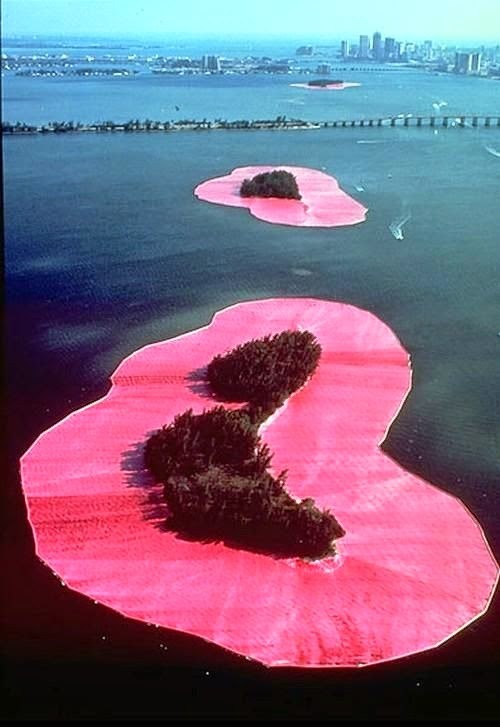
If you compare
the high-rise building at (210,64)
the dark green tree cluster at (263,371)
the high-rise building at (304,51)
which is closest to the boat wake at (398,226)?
the dark green tree cluster at (263,371)

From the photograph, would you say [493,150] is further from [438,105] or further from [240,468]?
[240,468]

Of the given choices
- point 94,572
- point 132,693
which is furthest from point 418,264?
point 132,693

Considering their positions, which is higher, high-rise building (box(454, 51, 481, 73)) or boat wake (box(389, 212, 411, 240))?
high-rise building (box(454, 51, 481, 73))

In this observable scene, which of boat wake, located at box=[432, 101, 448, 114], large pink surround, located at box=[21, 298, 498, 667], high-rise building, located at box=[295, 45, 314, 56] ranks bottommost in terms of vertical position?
large pink surround, located at box=[21, 298, 498, 667]

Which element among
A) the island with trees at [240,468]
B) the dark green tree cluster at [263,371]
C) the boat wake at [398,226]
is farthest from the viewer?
the boat wake at [398,226]

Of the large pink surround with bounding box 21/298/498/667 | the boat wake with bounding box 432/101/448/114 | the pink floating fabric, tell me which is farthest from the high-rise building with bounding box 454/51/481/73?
the large pink surround with bounding box 21/298/498/667

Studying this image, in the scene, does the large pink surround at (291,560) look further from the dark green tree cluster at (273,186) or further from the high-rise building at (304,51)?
the high-rise building at (304,51)

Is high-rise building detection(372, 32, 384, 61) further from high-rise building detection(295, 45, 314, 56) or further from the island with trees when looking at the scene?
the island with trees
